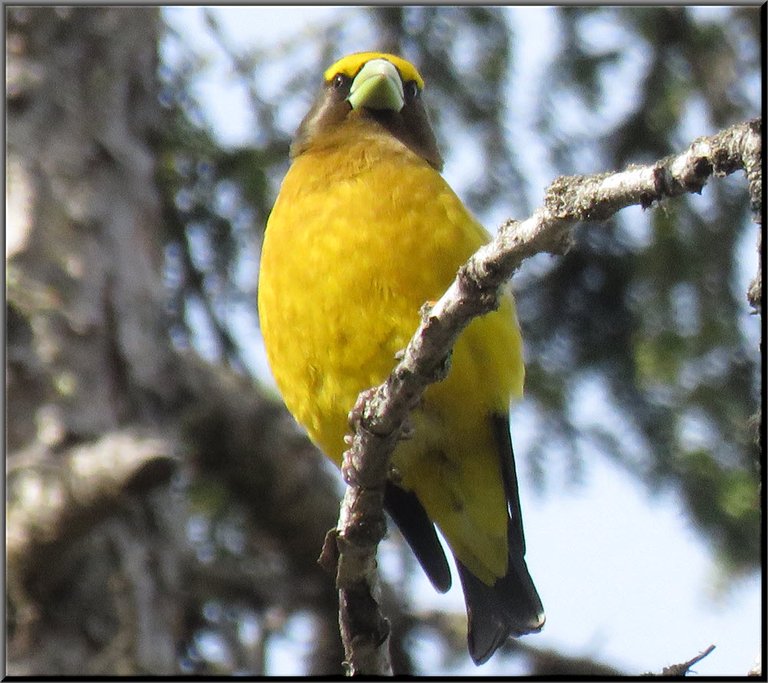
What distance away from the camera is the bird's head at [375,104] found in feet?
14.7

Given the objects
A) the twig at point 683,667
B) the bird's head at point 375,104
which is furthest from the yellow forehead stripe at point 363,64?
the twig at point 683,667

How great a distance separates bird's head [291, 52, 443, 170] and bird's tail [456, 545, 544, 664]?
156cm

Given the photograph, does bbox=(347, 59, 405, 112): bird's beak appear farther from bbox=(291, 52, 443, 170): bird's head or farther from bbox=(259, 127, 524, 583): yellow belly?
bbox=(259, 127, 524, 583): yellow belly

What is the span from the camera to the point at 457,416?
3.62 m

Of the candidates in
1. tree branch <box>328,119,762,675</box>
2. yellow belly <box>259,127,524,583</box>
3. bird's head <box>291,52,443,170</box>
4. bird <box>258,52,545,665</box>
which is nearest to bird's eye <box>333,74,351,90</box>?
bird's head <box>291,52,443,170</box>

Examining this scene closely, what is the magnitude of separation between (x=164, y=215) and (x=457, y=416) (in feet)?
7.17

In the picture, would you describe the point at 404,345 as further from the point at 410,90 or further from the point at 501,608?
the point at 410,90

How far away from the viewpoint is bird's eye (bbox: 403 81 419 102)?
4.66m

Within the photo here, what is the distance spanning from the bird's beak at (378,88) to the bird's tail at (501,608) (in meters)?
1.70

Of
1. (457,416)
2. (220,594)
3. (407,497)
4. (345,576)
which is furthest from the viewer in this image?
(220,594)

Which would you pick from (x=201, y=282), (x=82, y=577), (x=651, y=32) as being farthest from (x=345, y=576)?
(x=651, y=32)

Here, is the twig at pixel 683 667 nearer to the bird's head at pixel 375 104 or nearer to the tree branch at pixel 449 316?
the tree branch at pixel 449 316

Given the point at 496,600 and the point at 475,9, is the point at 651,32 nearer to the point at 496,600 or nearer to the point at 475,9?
the point at 475,9

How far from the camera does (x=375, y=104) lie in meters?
4.52
